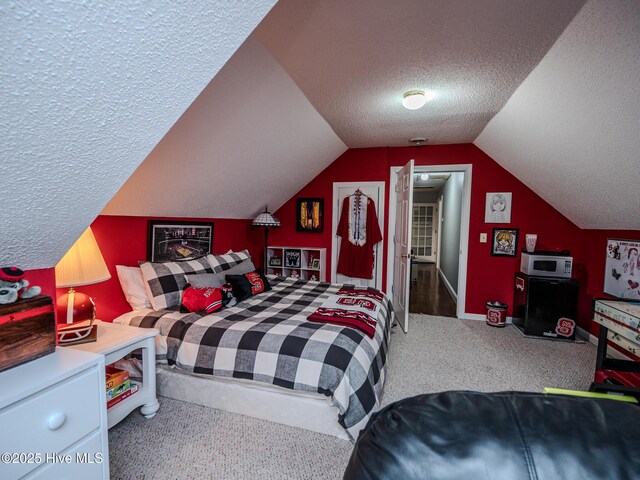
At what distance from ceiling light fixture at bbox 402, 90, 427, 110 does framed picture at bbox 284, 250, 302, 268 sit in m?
2.70

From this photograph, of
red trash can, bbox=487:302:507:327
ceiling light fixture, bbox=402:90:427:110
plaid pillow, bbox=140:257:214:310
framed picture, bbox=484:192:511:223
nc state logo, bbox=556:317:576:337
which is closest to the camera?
plaid pillow, bbox=140:257:214:310

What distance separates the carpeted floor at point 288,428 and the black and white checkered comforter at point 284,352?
30cm

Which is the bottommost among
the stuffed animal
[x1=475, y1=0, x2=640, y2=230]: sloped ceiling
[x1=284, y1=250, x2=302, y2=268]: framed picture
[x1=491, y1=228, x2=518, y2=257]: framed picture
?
[x1=284, y1=250, x2=302, y2=268]: framed picture

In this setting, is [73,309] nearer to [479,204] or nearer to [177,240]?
[177,240]

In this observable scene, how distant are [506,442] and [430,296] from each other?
5.23m

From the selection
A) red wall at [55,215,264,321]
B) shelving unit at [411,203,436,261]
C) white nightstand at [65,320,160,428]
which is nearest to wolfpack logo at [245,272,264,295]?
red wall at [55,215,264,321]

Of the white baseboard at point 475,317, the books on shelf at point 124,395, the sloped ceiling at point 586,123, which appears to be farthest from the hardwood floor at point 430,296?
the books on shelf at point 124,395

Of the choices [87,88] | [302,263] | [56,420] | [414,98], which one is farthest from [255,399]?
[302,263]

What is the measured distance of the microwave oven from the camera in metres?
3.50

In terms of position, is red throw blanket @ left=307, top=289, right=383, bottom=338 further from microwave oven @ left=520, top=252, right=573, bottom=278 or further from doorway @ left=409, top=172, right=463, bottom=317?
microwave oven @ left=520, top=252, right=573, bottom=278

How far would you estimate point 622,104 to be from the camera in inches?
73.1

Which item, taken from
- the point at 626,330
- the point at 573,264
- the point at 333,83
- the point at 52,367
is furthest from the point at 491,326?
the point at 52,367

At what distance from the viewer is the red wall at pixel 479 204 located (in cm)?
388

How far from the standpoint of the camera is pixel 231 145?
8.79ft
